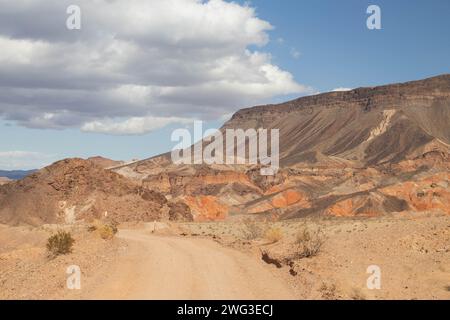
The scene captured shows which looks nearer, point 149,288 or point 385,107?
point 149,288

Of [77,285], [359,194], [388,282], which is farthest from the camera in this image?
[359,194]

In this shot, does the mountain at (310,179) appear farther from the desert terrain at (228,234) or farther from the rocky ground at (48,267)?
the rocky ground at (48,267)

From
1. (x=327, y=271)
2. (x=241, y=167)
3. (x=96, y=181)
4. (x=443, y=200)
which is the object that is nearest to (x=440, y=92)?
(x=241, y=167)

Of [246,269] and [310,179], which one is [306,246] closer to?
[246,269]

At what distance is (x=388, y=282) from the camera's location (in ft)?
50.1

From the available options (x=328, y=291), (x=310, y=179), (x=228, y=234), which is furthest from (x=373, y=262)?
(x=310, y=179)

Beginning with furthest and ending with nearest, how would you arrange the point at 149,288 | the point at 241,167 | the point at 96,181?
the point at 241,167, the point at 96,181, the point at 149,288

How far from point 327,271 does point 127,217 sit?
29.8 meters

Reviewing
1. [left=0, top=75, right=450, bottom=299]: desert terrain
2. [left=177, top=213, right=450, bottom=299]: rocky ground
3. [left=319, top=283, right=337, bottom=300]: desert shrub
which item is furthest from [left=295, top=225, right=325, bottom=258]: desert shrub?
[left=319, top=283, right=337, bottom=300]: desert shrub

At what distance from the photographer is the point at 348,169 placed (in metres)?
121

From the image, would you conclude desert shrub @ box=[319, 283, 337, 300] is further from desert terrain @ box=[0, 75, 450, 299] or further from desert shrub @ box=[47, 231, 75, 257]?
desert shrub @ box=[47, 231, 75, 257]
